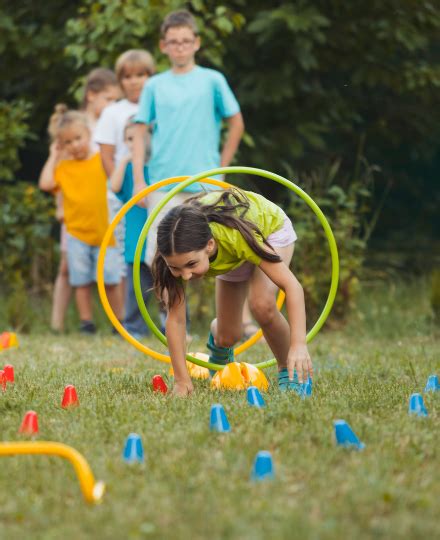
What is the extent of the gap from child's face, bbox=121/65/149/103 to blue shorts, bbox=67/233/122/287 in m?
1.28

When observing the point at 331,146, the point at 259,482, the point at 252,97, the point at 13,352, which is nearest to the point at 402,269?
the point at 331,146

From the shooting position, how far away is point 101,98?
307 inches

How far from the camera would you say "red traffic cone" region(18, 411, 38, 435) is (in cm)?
359

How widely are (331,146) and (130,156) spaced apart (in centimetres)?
474

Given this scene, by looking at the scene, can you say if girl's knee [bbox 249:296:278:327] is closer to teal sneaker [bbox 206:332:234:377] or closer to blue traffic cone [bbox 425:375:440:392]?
teal sneaker [bbox 206:332:234:377]

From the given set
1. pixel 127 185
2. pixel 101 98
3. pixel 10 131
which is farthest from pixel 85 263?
pixel 10 131

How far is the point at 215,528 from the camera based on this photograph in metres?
2.54

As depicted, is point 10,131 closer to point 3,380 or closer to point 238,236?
point 3,380

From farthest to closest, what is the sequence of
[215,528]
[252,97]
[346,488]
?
[252,97], [346,488], [215,528]

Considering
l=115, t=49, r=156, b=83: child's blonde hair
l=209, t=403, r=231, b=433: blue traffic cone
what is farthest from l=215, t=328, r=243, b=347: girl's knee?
l=115, t=49, r=156, b=83: child's blonde hair

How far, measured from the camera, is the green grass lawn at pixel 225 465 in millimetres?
2582

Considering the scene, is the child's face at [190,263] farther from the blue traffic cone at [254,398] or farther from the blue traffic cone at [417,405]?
the blue traffic cone at [417,405]

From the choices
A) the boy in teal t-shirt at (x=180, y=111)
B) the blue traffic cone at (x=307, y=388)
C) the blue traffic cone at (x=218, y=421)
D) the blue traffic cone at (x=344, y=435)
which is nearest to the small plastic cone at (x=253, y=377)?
the blue traffic cone at (x=307, y=388)

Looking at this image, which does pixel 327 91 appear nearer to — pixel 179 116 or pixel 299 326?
pixel 179 116
